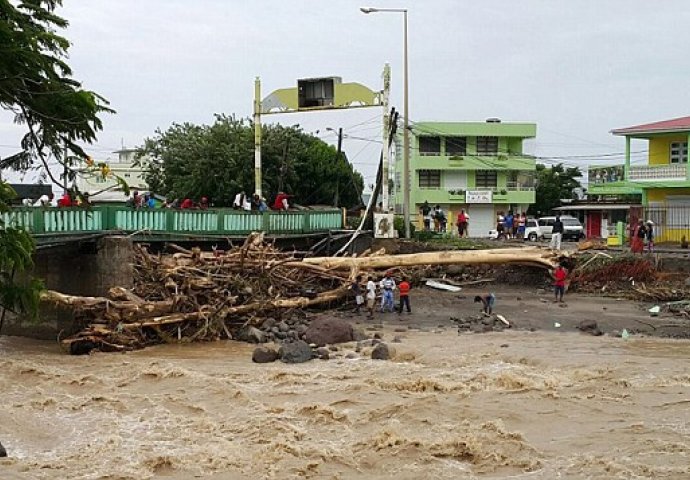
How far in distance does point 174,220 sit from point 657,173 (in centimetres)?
2237

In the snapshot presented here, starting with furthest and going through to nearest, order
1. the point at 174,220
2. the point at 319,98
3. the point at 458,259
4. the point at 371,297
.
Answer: the point at 319,98
the point at 458,259
the point at 174,220
the point at 371,297

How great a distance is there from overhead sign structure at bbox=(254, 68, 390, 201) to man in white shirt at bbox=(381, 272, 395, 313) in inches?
331

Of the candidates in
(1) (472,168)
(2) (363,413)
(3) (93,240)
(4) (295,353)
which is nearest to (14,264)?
(2) (363,413)

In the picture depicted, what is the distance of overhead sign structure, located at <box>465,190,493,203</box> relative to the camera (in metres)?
59.3

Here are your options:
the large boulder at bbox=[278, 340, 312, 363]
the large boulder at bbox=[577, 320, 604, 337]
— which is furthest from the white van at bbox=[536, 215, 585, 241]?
the large boulder at bbox=[278, 340, 312, 363]

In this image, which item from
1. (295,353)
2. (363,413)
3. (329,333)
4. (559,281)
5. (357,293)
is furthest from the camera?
(559,281)

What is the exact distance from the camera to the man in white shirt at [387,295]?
27406mm

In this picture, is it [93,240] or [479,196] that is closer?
[93,240]

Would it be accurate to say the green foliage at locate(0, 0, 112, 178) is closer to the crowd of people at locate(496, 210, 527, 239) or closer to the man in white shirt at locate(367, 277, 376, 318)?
the man in white shirt at locate(367, 277, 376, 318)

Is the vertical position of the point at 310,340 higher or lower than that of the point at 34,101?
lower

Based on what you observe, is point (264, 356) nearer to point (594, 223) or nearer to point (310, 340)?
point (310, 340)

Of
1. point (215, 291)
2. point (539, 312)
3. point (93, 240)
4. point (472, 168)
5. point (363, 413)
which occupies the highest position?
point (472, 168)

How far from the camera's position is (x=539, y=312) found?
26.5 metres

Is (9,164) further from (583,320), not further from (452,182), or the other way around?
(452,182)
